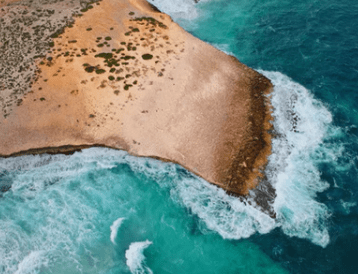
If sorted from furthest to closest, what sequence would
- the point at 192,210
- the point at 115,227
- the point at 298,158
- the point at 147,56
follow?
1. the point at 147,56
2. the point at 298,158
3. the point at 192,210
4. the point at 115,227

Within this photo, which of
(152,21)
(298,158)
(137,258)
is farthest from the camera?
(152,21)

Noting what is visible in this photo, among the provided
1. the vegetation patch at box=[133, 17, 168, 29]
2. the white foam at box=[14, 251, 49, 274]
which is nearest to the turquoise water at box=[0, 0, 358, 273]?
the white foam at box=[14, 251, 49, 274]

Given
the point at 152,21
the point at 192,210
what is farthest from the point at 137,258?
the point at 152,21

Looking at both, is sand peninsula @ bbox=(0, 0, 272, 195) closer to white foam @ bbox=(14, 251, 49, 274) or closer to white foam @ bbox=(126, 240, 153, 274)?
white foam @ bbox=(126, 240, 153, 274)

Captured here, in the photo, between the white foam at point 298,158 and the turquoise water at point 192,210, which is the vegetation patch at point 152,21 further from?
the turquoise water at point 192,210

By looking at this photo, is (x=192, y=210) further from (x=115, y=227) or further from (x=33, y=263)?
(x=33, y=263)

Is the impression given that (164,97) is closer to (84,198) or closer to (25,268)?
(84,198)
